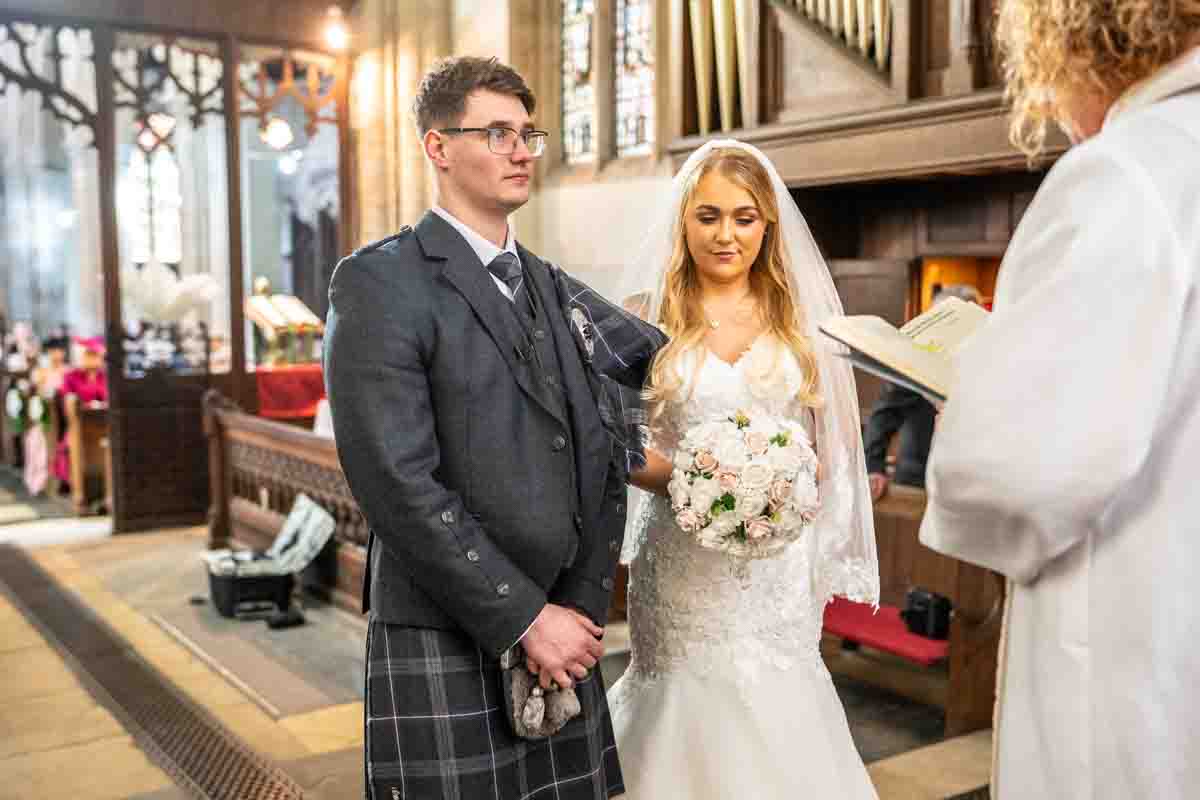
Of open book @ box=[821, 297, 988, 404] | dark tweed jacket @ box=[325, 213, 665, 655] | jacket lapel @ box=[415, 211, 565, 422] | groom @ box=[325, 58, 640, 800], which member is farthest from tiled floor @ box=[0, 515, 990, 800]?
open book @ box=[821, 297, 988, 404]

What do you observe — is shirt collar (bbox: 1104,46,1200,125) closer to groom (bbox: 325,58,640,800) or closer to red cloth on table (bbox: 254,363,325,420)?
groom (bbox: 325,58,640,800)

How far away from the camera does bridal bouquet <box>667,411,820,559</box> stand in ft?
7.39

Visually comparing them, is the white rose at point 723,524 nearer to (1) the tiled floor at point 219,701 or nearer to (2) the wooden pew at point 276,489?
(1) the tiled floor at point 219,701

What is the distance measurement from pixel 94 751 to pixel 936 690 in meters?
3.01

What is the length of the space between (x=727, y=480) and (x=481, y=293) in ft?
1.96

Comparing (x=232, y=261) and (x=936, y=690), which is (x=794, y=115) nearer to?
(x=936, y=690)

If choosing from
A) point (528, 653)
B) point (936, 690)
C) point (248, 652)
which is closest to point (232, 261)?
point (248, 652)

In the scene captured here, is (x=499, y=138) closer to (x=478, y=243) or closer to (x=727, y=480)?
(x=478, y=243)

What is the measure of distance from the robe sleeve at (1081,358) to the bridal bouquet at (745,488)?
1.07 metres

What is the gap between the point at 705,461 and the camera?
90.4 inches

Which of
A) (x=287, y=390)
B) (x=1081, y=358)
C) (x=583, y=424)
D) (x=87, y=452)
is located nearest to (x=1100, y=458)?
(x=1081, y=358)

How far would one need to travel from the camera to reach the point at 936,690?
4.49 m

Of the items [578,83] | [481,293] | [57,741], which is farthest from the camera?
[578,83]

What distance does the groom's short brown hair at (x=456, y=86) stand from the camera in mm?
2078
